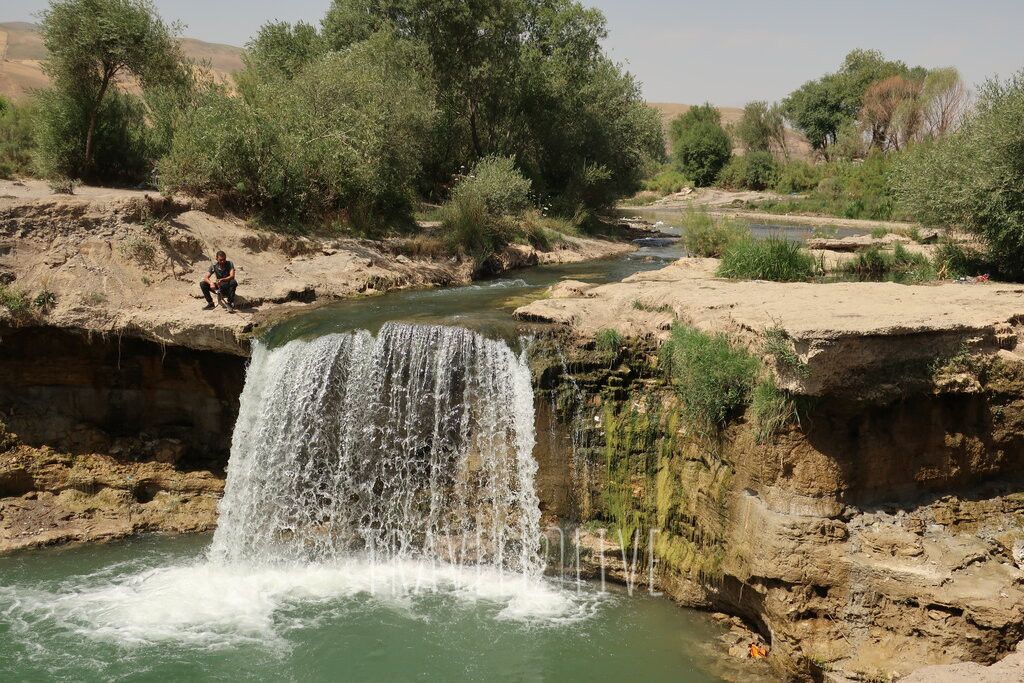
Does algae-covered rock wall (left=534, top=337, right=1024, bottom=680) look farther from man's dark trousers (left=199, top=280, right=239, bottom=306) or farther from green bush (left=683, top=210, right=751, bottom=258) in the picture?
green bush (left=683, top=210, right=751, bottom=258)

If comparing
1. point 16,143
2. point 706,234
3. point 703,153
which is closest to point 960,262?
point 706,234

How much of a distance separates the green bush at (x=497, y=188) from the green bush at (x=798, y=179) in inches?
1203

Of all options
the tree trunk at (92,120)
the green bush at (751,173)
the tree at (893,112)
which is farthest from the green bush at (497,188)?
the green bush at (751,173)

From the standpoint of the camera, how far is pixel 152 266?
38.7 ft

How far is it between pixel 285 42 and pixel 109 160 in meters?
11.6

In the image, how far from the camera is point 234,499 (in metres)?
9.70

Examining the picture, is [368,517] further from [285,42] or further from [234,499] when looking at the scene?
[285,42]

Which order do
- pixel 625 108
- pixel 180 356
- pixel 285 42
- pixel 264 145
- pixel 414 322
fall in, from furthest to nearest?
1. pixel 625 108
2. pixel 285 42
3. pixel 264 145
4. pixel 180 356
5. pixel 414 322

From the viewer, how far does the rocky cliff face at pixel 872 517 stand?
6902 mm

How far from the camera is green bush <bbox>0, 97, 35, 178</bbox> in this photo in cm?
1562

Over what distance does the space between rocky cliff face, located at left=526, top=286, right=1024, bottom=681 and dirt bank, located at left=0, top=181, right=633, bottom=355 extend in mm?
→ 6379

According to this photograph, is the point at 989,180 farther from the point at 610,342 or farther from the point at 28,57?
the point at 28,57

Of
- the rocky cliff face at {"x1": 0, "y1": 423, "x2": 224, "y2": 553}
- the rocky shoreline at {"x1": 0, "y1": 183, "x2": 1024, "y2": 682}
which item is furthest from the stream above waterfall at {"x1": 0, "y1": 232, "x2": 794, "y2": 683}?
the rocky shoreline at {"x1": 0, "y1": 183, "x2": 1024, "y2": 682}

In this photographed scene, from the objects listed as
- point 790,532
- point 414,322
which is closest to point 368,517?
point 414,322
